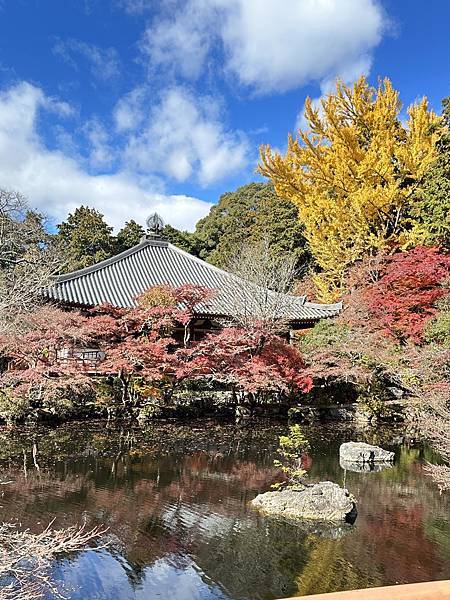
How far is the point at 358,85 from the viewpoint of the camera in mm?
19391

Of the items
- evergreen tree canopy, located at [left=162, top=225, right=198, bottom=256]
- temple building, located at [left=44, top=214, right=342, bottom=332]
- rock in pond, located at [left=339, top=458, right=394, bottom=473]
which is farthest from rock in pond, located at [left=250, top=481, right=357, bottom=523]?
evergreen tree canopy, located at [left=162, top=225, right=198, bottom=256]

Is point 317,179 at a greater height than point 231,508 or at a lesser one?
greater

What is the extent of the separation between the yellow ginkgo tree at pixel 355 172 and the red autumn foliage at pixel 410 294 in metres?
5.15

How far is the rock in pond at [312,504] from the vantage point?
20.2ft

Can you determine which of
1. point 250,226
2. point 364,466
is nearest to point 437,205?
point 364,466

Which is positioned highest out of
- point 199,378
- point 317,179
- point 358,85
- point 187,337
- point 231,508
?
point 358,85

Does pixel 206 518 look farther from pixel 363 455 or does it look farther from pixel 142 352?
pixel 142 352

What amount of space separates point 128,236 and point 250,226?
9.78 meters

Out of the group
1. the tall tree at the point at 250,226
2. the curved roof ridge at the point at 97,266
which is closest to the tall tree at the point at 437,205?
the tall tree at the point at 250,226

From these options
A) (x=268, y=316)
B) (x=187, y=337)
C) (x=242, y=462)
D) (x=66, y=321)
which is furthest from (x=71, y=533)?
(x=268, y=316)

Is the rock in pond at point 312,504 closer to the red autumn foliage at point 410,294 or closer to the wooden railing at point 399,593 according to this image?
the wooden railing at point 399,593

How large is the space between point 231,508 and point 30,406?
22.7ft

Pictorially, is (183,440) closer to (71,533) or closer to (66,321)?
(66,321)

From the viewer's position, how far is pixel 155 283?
16312 millimetres
